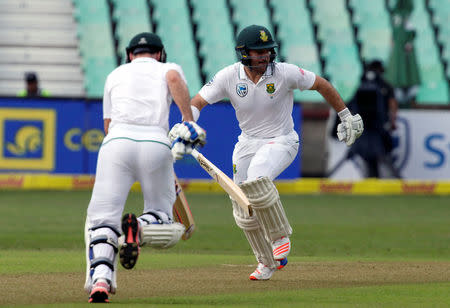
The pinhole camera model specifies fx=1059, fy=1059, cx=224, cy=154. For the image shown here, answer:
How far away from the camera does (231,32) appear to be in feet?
68.9

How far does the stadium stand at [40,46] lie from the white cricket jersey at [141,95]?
13109 millimetres

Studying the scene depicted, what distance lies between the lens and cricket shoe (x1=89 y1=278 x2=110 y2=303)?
19.1 feet

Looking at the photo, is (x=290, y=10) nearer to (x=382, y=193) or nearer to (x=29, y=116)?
(x=382, y=193)

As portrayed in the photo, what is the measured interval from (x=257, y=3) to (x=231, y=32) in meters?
0.95

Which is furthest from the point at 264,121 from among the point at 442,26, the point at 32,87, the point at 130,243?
the point at 442,26

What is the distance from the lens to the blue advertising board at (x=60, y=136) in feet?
51.6

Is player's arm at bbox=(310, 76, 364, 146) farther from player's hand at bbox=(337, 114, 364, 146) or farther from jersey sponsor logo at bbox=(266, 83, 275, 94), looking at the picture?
jersey sponsor logo at bbox=(266, 83, 275, 94)

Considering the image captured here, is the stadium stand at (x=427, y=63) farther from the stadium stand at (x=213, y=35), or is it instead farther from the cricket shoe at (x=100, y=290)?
the cricket shoe at (x=100, y=290)

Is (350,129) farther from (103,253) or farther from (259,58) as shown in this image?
(103,253)

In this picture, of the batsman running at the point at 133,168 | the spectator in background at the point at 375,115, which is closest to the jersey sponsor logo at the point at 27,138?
the spectator in background at the point at 375,115

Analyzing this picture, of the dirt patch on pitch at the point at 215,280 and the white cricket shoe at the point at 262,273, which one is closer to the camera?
the dirt patch on pitch at the point at 215,280

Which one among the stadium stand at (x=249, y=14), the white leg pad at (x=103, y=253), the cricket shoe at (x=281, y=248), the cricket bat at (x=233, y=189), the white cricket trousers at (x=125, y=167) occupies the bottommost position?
the cricket shoe at (x=281, y=248)

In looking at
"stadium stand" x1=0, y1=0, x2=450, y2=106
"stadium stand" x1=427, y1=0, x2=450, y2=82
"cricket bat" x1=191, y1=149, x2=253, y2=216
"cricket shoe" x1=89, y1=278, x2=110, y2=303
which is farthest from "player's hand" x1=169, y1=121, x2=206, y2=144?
"stadium stand" x1=427, y1=0, x2=450, y2=82

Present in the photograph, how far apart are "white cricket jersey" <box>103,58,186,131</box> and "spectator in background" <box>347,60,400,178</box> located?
11163mm
